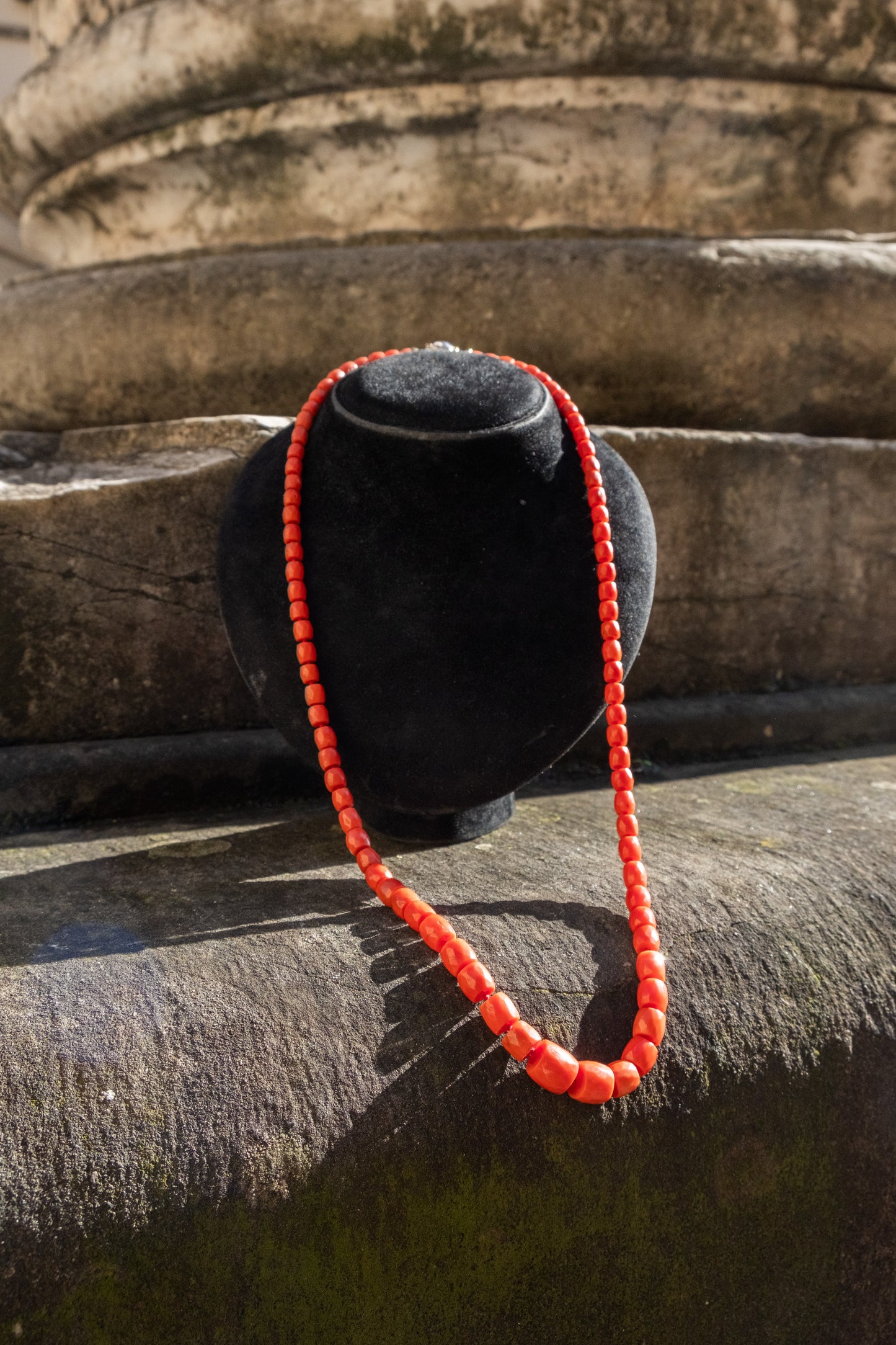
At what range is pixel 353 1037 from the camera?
0.72 metres

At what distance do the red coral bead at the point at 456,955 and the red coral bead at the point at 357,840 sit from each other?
0.17 metres

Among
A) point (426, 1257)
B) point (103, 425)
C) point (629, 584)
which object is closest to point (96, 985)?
point (426, 1257)

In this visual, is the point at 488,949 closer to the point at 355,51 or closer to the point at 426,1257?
the point at 426,1257

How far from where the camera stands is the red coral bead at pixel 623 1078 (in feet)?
2.33

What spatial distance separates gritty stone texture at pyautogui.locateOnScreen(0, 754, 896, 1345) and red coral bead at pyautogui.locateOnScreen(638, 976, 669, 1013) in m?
0.03

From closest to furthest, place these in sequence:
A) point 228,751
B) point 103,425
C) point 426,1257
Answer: point 426,1257, point 228,751, point 103,425

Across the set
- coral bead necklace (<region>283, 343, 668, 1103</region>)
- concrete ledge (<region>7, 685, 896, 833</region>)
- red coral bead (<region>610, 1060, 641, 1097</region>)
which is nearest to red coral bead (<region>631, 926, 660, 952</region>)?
coral bead necklace (<region>283, 343, 668, 1103</region>)

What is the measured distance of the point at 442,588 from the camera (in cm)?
92

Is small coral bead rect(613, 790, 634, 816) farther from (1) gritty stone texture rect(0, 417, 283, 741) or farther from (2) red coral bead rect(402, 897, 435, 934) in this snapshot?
(1) gritty stone texture rect(0, 417, 283, 741)

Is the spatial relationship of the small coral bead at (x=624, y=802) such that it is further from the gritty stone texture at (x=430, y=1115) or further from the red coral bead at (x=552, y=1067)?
the red coral bead at (x=552, y=1067)

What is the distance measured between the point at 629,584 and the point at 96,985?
60cm

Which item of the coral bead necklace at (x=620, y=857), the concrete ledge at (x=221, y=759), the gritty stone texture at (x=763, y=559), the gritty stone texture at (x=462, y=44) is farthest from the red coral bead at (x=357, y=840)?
the gritty stone texture at (x=462, y=44)

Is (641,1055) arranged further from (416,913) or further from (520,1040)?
(416,913)

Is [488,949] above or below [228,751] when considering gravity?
above
